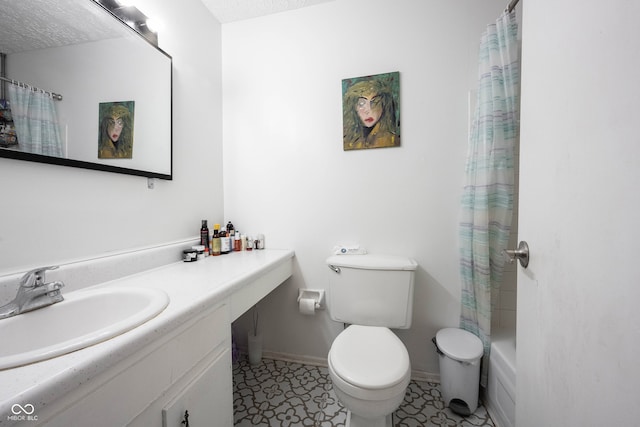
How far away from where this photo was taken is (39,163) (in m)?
0.79

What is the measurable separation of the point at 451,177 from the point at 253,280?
50.1 inches

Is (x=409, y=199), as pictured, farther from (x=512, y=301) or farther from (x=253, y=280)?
(x=253, y=280)

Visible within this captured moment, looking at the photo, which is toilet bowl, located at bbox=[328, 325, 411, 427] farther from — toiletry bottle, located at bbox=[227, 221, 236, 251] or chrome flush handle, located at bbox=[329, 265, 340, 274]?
toiletry bottle, located at bbox=[227, 221, 236, 251]

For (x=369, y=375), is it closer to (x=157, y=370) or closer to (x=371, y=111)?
(x=157, y=370)

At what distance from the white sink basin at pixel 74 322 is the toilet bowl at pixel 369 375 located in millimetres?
722

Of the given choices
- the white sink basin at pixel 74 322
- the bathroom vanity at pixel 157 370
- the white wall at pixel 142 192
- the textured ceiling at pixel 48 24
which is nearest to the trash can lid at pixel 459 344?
the bathroom vanity at pixel 157 370

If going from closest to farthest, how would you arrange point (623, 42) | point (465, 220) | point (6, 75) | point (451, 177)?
point (623, 42), point (6, 75), point (465, 220), point (451, 177)

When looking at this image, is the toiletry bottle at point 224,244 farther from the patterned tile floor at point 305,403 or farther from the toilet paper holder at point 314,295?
the patterned tile floor at point 305,403

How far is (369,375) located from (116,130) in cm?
148

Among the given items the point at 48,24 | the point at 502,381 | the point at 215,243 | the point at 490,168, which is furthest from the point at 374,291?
the point at 48,24

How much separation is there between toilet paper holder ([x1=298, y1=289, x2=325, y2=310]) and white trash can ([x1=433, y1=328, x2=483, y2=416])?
2.37 ft

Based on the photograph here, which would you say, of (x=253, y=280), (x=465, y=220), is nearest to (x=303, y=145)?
(x=253, y=280)

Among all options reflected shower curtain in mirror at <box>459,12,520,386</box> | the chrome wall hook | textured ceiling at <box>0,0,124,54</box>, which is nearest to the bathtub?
reflected shower curtain in mirror at <box>459,12,520,386</box>

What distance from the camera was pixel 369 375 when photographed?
0.90 m
